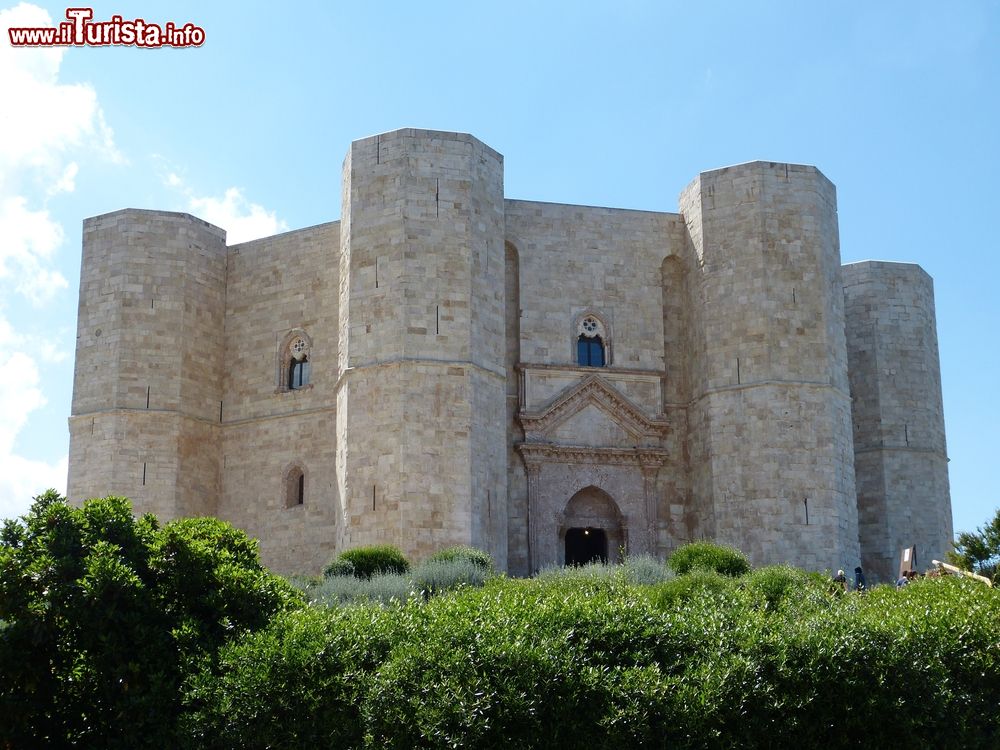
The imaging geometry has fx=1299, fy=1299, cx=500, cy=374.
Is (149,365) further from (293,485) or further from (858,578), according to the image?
(858,578)

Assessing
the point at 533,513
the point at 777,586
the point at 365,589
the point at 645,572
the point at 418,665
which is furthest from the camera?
the point at 533,513

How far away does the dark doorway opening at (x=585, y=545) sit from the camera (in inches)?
Result: 1001

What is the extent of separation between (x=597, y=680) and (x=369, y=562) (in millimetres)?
10173

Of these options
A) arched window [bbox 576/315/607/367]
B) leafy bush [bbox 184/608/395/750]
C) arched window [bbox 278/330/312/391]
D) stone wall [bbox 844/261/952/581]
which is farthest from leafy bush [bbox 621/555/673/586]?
leafy bush [bbox 184/608/395/750]

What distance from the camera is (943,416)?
2936cm

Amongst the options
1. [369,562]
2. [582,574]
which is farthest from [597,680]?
[369,562]

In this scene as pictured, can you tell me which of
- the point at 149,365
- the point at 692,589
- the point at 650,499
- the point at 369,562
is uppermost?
the point at 149,365

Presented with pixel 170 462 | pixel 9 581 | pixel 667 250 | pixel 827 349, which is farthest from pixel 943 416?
pixel 9 581

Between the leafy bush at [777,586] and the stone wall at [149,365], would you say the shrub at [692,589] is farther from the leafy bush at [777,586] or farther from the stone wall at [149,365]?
the stone wall at [149,365]

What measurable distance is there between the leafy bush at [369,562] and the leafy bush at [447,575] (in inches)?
22.7

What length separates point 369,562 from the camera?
21.0 meters

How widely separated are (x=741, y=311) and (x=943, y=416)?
7.29 metres

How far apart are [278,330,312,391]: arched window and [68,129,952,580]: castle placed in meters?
0.05

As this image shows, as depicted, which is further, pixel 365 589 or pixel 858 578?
pixel 858 578
